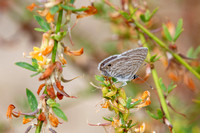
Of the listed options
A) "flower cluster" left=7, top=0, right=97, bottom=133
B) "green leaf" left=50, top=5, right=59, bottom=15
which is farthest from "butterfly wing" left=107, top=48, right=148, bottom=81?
"green leaf" left=50, top=5, right=59, bottom=15

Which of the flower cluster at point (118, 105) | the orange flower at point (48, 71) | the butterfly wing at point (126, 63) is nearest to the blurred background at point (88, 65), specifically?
the butterfly wing at point (126, 63)

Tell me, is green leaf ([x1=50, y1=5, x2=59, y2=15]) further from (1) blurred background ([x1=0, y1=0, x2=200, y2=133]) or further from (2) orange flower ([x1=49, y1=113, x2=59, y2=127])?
(1) blurred background ([x1=0, y1=0, x2=200, y2=133])

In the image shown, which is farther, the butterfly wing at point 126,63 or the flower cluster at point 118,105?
the butterfly wing at point 126,63

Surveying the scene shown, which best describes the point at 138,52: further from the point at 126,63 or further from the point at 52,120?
the point at 52,120

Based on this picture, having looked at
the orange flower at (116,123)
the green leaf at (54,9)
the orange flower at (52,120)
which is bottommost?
the orange flower at (116,123)

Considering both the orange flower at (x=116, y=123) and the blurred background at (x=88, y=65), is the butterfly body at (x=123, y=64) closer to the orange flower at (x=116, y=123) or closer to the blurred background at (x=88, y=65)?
the orange flower at (x=116, y=123)

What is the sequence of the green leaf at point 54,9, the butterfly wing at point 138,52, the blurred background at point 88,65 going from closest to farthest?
the green leaf at point 54,9 < the butterfly wing at point 138,52 < the blurred background at point 88,65

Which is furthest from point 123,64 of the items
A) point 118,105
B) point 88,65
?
point 88,65

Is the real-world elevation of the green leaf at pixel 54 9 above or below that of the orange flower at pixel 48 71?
above

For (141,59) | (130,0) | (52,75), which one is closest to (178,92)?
(130,0)

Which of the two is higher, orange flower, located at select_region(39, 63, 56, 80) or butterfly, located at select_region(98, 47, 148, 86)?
orange flower, located at select_region(39, 63, 56, 80)
